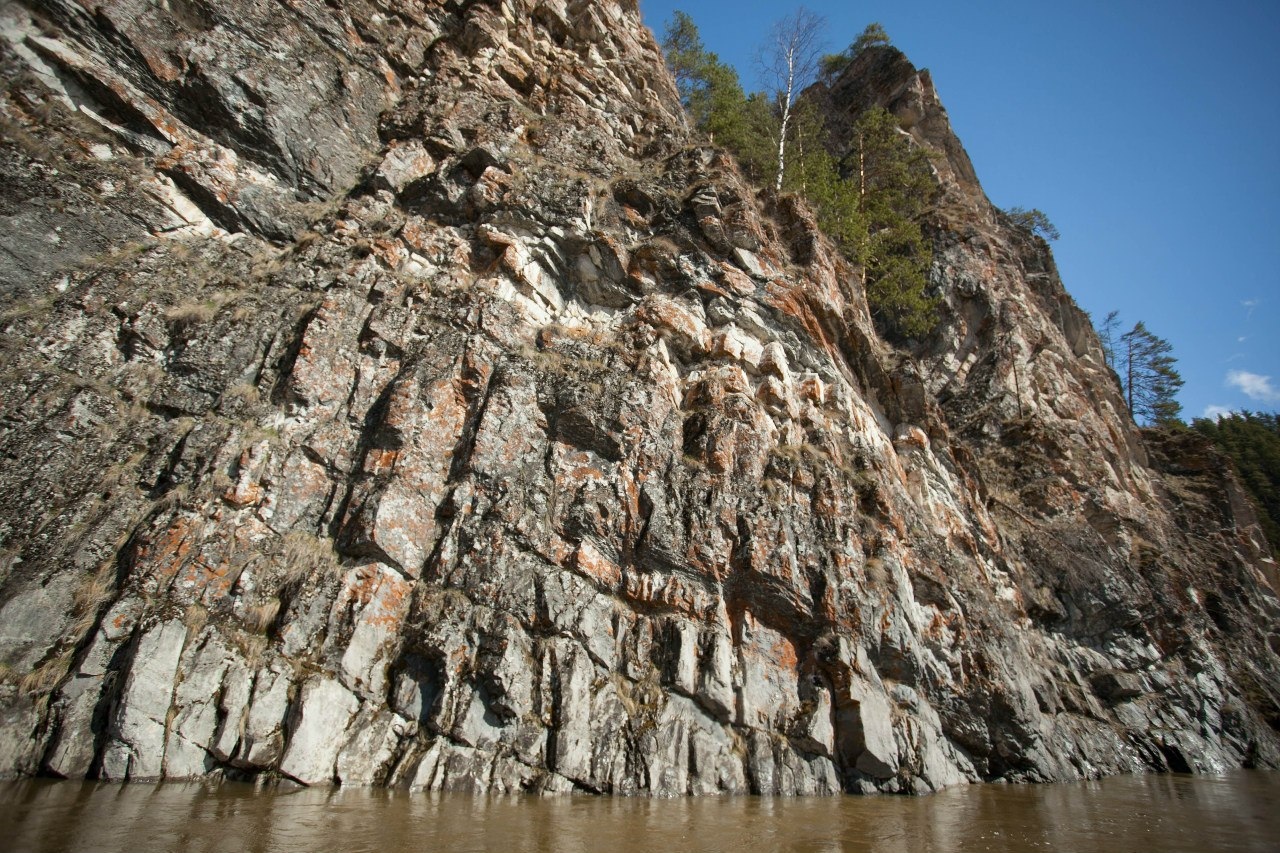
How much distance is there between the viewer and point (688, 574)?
39.8 feet

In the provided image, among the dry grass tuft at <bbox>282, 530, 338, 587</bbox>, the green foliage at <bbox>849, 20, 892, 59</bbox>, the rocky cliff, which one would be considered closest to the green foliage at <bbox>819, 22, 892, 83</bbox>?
the green foliage at <bbox>849, 20, 892, 59</bbox>

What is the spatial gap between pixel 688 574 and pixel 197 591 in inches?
332

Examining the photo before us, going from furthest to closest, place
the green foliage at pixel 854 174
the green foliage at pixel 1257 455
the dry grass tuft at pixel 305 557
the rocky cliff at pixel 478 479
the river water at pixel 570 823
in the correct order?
the green foliage at pixel 1257 455 < the green foliage at pixel 854 174 < the dry grass tuft at pixel 305 557 < the rocky cliff at pixel 478 479 < the river water at pixel 570 823

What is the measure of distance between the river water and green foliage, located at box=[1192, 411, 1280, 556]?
42297mm

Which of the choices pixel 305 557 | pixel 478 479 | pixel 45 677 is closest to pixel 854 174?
pixel 478 479

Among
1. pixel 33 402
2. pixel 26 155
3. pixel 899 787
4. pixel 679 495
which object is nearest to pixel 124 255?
pixel 26 155

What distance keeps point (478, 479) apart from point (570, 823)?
6.64 m

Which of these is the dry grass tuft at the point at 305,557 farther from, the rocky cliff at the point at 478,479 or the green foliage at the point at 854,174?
the green foliage at the point at 854,174

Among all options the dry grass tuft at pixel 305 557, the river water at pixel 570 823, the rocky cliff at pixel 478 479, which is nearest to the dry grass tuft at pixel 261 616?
the rocky cliff at pixel 478 479

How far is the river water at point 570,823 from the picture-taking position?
5805 mm

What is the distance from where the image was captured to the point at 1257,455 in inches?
1741

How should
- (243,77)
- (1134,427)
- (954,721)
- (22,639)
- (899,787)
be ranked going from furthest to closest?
(1134,427) < (243,77) < (954,721) < (899,787) < (22,639)

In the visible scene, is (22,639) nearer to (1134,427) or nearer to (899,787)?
(899,787)

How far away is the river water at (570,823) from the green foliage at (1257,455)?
42.3m
